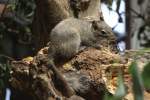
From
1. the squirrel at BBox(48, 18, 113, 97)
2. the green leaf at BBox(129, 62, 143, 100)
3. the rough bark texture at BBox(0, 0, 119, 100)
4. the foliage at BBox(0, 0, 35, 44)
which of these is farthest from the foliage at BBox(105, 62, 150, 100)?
the foliage at BBox(0, 0, 35, 44)

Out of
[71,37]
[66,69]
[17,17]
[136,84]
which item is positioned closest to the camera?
[136,84]

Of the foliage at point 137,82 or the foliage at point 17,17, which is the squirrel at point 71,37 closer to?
the foliage at point 17,17

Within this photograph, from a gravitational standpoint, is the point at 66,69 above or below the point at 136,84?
below

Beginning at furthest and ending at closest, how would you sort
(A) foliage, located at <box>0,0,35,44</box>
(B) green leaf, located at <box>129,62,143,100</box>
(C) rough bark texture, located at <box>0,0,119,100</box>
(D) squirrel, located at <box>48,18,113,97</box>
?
1. (A) foliage, located at <box>0,0,35,44</box>
2. (D) squirrel, located at <box>48,18,113,97</box>
3. (C) rough bark texture, located at <box>0,0,119,100</box>
4. (B) green leaf, located at <box>129,62,143,100</box>

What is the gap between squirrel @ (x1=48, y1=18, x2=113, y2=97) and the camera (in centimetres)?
315

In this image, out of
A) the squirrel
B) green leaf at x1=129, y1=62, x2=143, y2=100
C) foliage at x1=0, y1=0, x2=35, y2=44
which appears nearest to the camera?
green leaf at x1=129, y1=62, x2=143, y2=100

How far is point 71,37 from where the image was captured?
3393 millimetres

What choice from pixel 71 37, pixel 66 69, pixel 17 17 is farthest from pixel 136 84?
pixel 17 17

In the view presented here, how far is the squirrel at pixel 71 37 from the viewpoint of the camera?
3146 mm

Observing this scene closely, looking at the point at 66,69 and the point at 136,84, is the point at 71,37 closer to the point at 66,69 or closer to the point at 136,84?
the point at 66,69

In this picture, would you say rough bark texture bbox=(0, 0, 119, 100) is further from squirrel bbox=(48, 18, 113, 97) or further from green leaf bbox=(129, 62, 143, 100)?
green leaf bbox=(129, 62, 143, 100)

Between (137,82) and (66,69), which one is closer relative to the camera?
(137,82)

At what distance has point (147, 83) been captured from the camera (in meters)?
1.30

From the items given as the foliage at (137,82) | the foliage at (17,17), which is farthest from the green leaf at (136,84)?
the foliage at (17,17)
